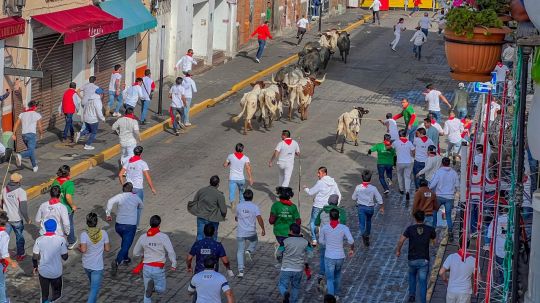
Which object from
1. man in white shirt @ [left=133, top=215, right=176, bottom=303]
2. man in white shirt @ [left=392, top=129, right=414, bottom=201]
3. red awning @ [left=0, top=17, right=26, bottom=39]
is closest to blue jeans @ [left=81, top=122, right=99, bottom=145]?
red awning @ [left=0, top=17, right=26, bottom=39]

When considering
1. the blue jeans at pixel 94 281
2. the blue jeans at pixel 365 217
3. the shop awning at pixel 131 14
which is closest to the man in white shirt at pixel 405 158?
the blue jeans at pixel 365 217

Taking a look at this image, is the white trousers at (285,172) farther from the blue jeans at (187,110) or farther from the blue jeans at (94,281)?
the blue jeans at (94,281)

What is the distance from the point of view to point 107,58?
32.5 metres

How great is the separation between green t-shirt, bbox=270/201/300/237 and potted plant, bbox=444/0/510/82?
581 centimetres

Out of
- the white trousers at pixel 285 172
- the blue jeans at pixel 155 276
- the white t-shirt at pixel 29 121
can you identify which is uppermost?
the white t-shirt at pixel 29 121

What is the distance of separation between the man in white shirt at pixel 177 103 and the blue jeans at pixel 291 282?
12454 mm

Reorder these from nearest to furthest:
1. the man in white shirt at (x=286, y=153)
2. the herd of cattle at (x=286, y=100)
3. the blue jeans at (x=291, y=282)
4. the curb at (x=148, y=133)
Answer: the blue jeans at (x=291, y=282)
the man in white shirt at (x=286, y=153)
the curb at (x=148, y=133)
the herd of cattle at (x=286, y=100)

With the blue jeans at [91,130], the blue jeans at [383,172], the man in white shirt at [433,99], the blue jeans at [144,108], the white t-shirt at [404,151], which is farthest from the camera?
the man in white shirt at [433,99]

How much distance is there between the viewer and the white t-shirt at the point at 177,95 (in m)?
28.9

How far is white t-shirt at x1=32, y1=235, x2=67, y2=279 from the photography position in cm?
1573

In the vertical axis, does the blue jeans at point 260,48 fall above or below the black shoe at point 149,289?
below

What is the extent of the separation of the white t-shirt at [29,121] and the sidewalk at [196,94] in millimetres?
935

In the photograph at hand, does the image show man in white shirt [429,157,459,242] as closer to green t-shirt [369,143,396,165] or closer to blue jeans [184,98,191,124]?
green t-shirt [369,143,396,165]

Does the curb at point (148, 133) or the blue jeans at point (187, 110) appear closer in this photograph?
the curb at point (148, 133)
